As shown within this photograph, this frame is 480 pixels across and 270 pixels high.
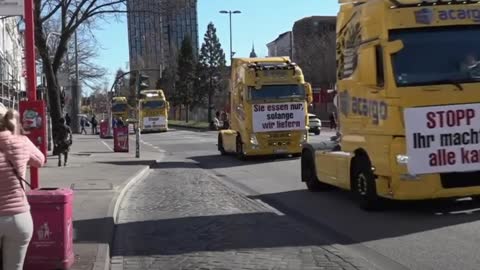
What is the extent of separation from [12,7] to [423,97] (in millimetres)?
5941

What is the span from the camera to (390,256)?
8359mm

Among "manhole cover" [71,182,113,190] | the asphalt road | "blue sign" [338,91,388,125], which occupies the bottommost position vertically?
the asphalt road

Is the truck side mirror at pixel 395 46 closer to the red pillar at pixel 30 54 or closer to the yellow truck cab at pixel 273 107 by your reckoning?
the red pillar at pixel 30 54

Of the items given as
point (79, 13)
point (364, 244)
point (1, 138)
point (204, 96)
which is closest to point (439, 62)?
point (364, 244)

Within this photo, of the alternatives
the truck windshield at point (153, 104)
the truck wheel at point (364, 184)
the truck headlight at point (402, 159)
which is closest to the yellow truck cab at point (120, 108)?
the truck windshield at point (153, 104)

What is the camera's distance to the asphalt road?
27.0 ft

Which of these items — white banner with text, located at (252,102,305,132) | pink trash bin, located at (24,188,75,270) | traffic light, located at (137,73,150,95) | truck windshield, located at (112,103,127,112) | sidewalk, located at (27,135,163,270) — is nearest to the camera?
pink trash bin, located at (24,188,75,270)

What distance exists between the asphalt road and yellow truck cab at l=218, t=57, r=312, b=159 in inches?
268

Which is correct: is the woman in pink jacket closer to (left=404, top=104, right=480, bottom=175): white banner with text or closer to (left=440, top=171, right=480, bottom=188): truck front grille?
(left=404, top=104, right=480, bottom=175): white banner with text

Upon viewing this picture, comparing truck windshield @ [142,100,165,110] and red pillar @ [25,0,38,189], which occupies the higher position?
red pillar @ [25,0,38,189]

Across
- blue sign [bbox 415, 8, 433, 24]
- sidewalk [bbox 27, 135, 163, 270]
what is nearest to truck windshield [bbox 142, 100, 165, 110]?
sidewalk [bbox 27, 135, 163, 270]

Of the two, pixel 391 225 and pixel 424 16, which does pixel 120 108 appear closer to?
pixel 424 16

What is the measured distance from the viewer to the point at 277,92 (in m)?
24.2

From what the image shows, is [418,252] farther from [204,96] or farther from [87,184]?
[204,96]
